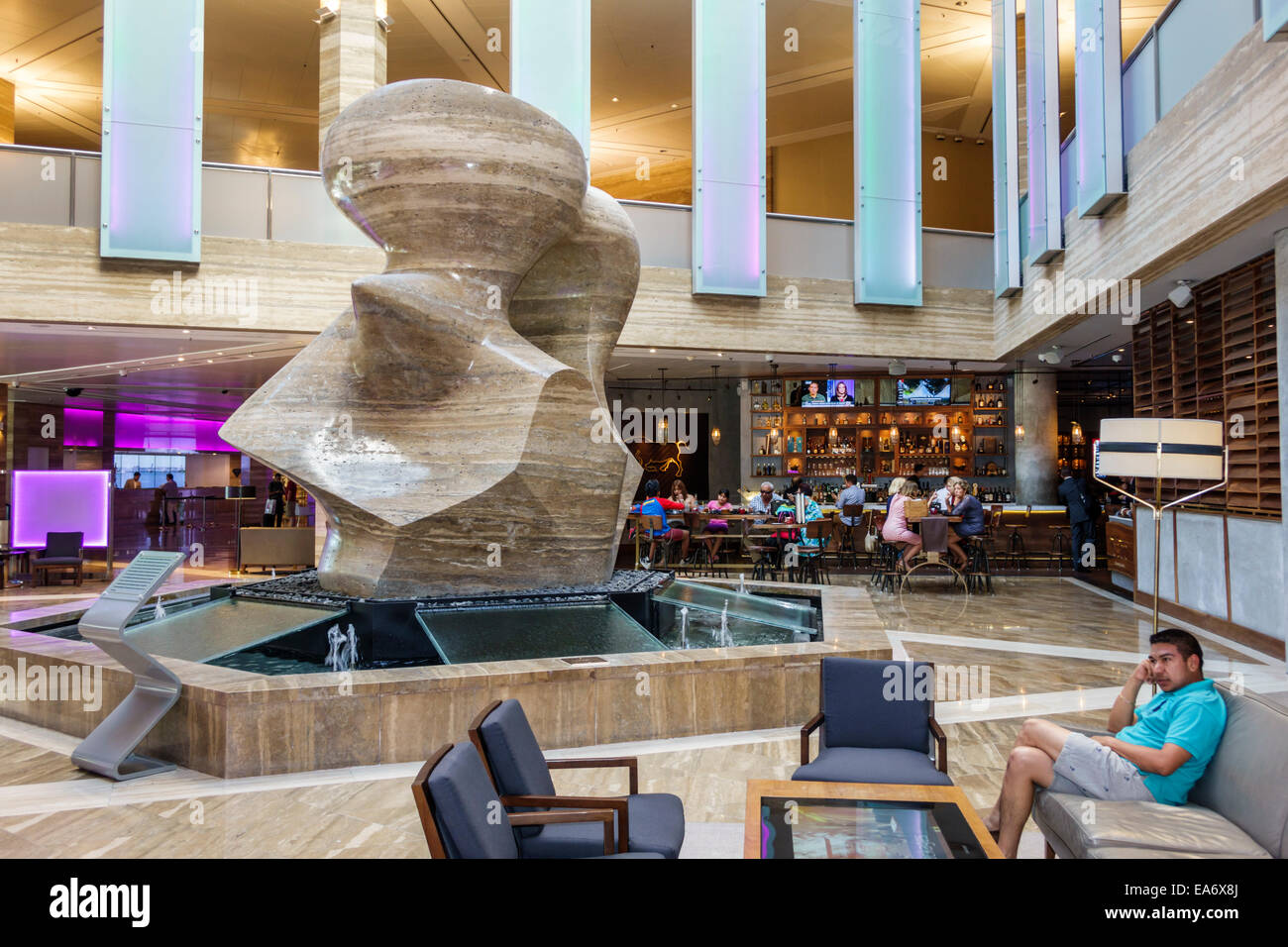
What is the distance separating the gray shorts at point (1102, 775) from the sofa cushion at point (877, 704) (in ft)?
2.25

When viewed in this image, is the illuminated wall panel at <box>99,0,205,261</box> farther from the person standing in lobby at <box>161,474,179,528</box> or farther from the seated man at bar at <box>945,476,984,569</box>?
the person standing in lobby at <box>161,474,179,528</box>

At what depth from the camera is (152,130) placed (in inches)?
394

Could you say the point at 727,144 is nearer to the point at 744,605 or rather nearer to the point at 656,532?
the point at 656,532

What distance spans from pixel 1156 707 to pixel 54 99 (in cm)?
1789

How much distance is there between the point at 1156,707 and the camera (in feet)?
10.2

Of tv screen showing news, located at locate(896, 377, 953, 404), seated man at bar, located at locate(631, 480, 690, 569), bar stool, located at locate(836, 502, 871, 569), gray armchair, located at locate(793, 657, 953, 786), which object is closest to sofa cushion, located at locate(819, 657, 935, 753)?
gray armchair, located at locate(793, 657, 953, 786)

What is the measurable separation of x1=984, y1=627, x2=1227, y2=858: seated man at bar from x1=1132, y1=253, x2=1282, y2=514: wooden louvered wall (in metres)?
5.09

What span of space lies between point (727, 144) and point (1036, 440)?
732cm

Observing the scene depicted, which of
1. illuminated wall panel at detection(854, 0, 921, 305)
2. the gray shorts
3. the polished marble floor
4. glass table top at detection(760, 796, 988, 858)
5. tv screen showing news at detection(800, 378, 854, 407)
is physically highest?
illuminated wall panel at detection(854, 0, 921, 305)

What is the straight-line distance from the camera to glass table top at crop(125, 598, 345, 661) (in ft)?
17.0

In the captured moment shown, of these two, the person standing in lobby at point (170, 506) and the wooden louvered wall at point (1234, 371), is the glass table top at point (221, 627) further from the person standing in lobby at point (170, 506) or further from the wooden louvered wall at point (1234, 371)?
the person standing in lobby at point (170, 506)

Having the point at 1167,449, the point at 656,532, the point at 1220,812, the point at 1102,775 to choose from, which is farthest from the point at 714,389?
the point at 1220,812

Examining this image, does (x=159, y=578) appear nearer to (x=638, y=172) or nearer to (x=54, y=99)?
(x=54, y=99)
